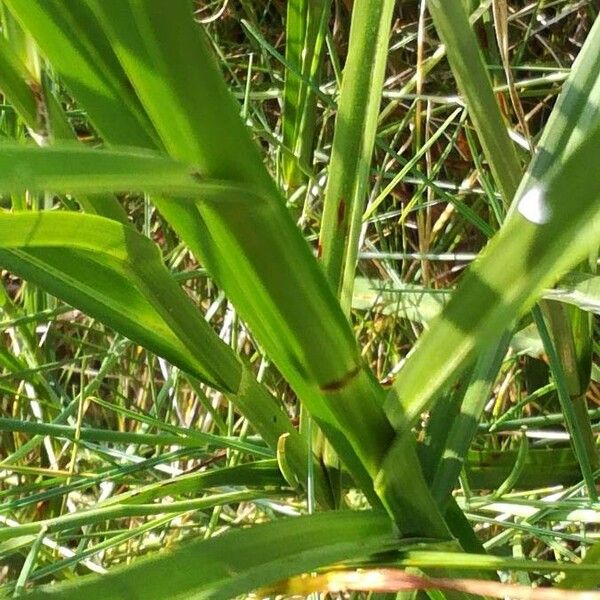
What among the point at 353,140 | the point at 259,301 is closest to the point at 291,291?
the point at 259,301

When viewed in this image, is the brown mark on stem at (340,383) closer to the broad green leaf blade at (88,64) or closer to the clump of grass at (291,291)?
the clump of grass at (291,291)

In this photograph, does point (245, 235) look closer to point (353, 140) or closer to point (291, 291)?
point (291, 291)

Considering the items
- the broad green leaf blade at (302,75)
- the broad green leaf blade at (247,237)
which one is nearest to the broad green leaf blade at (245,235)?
the broad green leaf blade at (247,237)

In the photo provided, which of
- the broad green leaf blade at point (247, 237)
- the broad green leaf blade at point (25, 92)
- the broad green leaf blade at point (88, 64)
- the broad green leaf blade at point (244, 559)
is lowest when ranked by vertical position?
the broad green leaf blade at point (244, 559)

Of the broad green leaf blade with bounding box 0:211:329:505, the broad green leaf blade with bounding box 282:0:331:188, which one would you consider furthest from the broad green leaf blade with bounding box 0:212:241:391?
the broad green leaf blade with bounding box 282:0:331:188

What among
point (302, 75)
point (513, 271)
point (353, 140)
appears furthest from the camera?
point (302, 75)

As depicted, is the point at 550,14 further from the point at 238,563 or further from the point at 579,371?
the point at 238,563
